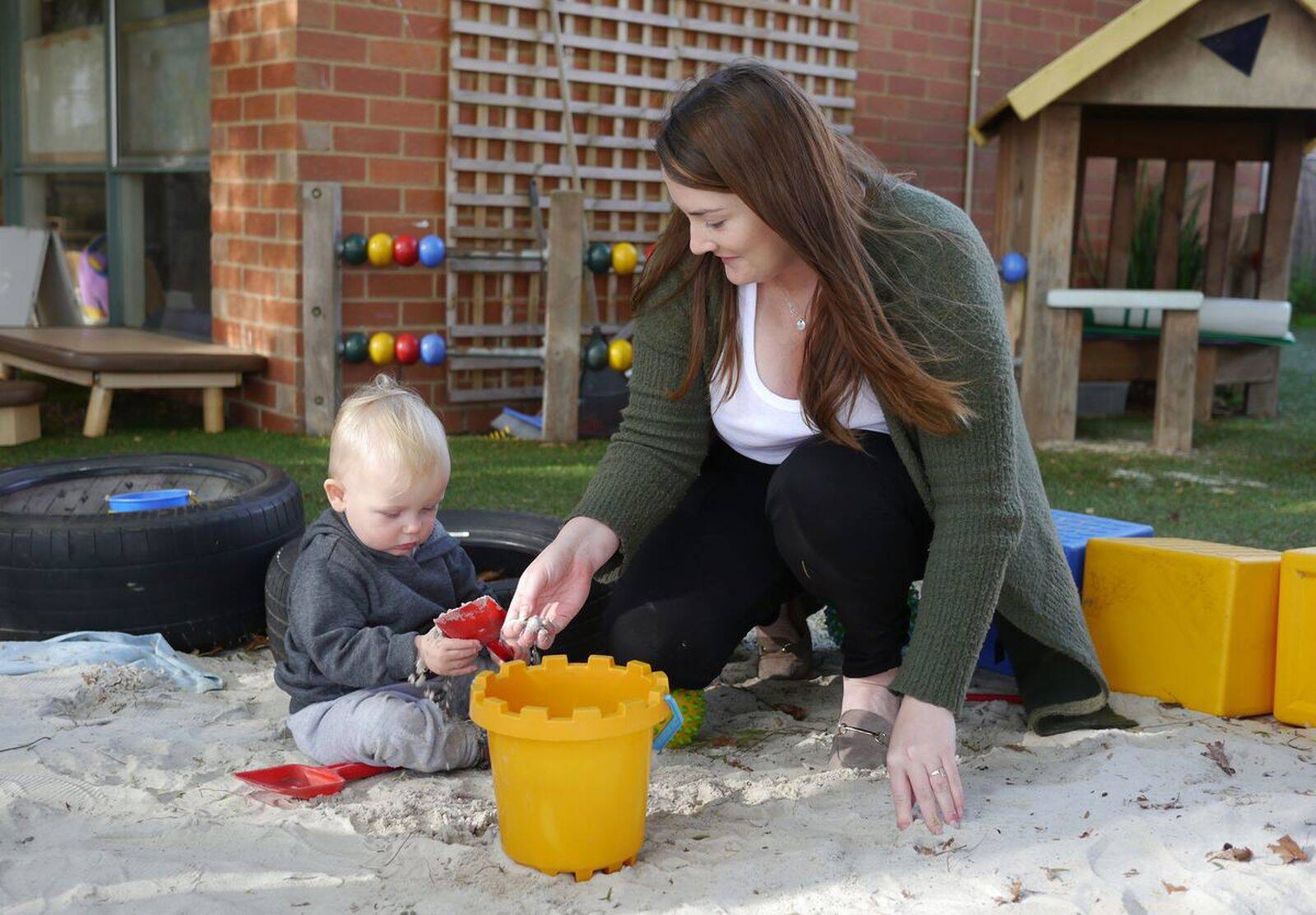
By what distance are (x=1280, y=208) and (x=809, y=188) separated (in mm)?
5187

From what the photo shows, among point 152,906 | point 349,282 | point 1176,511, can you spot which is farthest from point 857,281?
point 349,282

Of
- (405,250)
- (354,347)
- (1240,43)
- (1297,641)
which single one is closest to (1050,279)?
(1240,43)

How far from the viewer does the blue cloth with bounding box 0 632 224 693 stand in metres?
2.60

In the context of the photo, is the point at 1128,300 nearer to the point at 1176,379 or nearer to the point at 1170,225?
the point at 1176,379

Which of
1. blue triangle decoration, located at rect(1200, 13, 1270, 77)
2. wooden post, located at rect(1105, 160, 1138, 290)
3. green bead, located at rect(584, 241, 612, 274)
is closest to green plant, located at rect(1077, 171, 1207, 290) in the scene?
wooden post, located at rect(1105, 160, 1138, 290)

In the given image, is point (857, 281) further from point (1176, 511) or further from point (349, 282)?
point (349, 282)

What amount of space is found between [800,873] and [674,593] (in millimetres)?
700

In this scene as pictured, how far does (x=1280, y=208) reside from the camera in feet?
20.7

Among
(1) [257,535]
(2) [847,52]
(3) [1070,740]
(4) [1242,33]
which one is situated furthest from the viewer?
(2) [847,52]

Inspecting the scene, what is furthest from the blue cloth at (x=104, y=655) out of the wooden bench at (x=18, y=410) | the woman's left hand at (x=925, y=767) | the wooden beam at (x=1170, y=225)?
the wooden beam at (x=1170, y=225)

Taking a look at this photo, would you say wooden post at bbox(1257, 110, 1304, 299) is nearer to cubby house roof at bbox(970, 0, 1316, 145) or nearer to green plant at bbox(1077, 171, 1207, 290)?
green plant at bbox(1077, 171, 1207, 290)

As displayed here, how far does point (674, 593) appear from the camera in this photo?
2.39 m

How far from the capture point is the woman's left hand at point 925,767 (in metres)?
1.88

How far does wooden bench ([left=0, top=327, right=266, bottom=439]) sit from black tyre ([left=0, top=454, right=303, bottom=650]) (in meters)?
2.72
